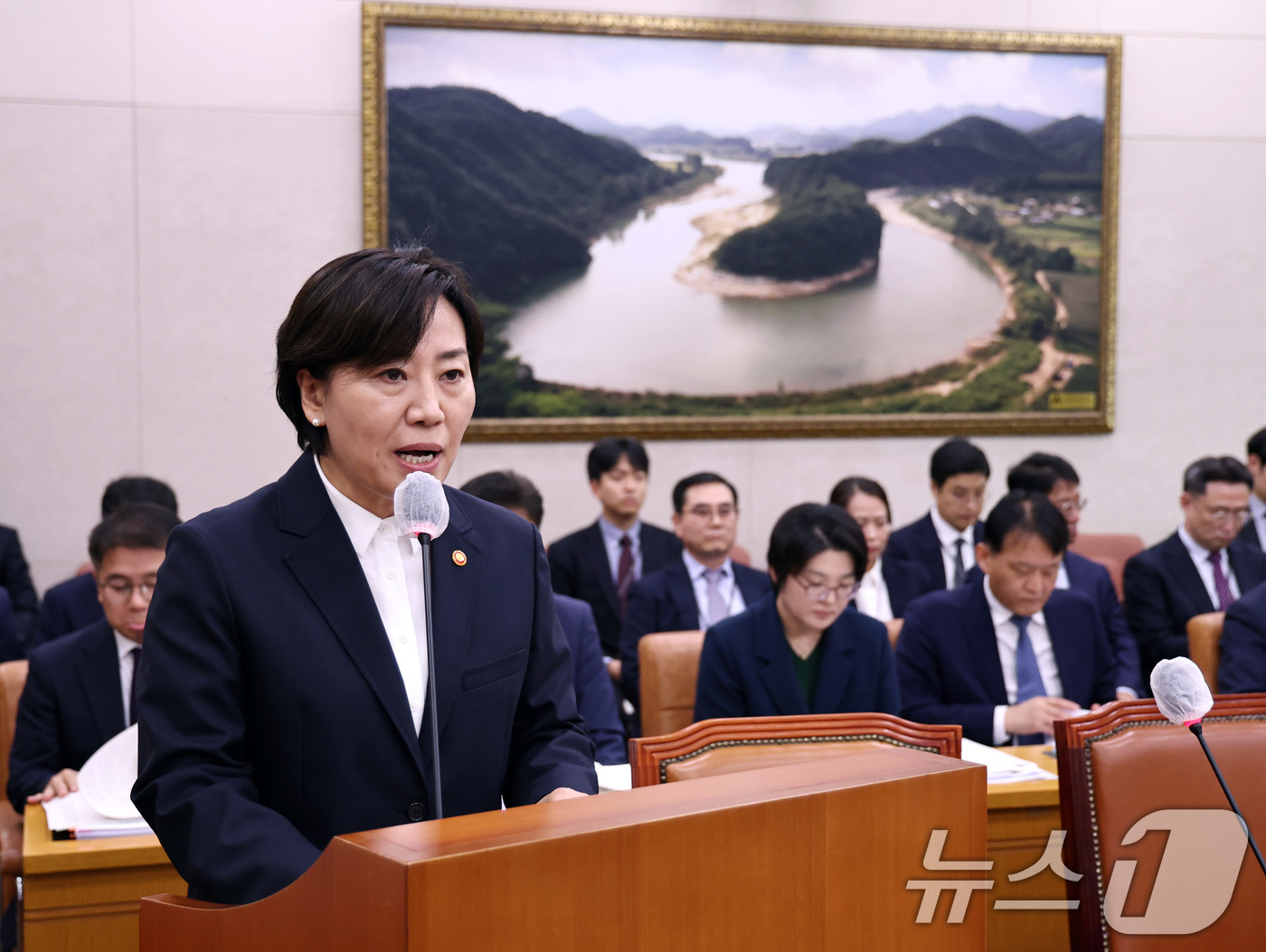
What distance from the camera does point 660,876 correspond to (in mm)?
921

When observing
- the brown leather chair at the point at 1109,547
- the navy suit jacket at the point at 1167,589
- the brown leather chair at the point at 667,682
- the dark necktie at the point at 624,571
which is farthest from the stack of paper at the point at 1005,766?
the brown leather chair at the point at 1109,547

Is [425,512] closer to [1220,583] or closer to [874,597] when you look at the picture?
[874,597]

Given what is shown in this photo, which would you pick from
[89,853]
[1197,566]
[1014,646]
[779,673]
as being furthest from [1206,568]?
[89,853]

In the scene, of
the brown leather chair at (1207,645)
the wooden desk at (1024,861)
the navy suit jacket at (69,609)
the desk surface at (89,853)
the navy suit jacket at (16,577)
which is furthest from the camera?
the navy suit jacket at (16,577)

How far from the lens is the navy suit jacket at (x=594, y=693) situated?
3.24m

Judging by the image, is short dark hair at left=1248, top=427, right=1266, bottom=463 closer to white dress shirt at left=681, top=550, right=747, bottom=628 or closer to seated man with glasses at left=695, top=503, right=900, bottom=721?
white dress shirt at left=681, top=550, right=747, bottom=628

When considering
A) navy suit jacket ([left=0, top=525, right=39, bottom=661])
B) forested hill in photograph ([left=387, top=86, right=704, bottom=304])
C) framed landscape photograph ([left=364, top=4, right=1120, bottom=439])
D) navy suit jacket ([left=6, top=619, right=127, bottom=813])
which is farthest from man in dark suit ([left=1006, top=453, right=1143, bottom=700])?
navy suit jacket ([left=0, top=525, right=39, bottom=661])

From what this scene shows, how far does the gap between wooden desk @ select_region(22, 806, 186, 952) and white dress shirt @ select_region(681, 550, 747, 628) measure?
2504 millimetres

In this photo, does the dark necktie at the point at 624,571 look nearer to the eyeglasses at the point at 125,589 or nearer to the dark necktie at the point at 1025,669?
the dark necktie at the point at 1025,669

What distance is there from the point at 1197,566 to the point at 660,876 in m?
4.40

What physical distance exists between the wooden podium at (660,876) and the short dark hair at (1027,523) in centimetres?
232

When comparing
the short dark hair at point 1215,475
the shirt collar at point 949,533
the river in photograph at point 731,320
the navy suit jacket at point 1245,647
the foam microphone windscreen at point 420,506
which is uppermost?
the river in photograph at point 731,320

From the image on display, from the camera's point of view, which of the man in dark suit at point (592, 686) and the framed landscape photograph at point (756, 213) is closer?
the man in dark suit at point (592, 686)

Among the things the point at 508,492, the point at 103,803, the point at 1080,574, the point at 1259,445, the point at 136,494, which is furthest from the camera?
the point at 1259,445
